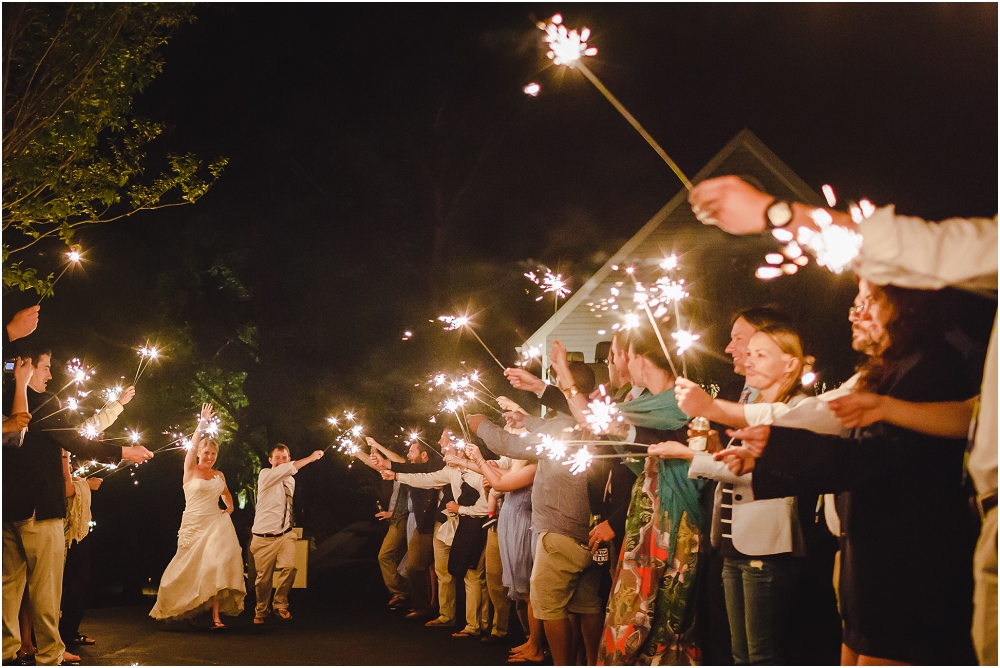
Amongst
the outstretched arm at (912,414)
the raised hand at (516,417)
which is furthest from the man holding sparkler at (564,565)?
the outstretched arm at (912,414)

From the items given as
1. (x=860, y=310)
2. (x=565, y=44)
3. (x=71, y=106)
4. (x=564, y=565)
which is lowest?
(x=564, y=565)

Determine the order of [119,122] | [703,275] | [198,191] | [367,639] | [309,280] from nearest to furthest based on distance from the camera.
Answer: [119,122] < [198,191] < [367,639] < [703,275] < [309,280]

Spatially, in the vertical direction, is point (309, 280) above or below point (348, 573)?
above

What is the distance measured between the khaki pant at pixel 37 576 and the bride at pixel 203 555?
2.16m

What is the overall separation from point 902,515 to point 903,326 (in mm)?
778

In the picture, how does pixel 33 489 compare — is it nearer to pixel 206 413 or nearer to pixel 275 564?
pixel 206 413

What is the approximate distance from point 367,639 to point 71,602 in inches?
95.8

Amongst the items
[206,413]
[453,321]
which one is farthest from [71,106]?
[453,321]

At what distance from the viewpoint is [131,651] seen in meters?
6.38

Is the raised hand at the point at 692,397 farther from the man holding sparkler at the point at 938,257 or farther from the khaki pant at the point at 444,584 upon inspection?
the khaki pant at the point at 444,584

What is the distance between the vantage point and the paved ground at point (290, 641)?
618cm

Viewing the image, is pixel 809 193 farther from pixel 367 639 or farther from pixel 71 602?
pixel 71 602

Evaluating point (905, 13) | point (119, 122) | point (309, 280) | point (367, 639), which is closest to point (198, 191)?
point (119, 122)

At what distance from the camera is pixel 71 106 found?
17.0 ft
